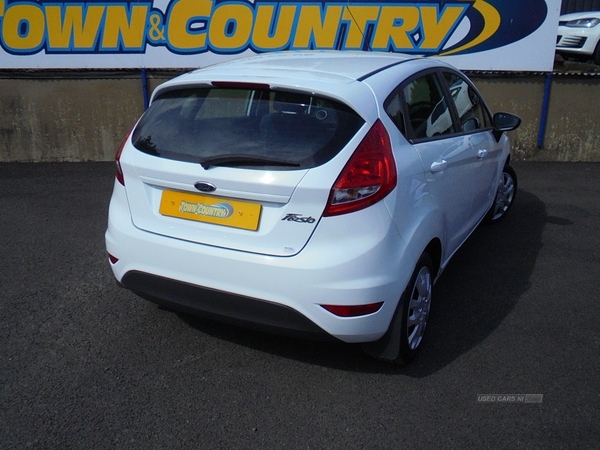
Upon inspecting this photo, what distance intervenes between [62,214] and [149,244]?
3.27 meters

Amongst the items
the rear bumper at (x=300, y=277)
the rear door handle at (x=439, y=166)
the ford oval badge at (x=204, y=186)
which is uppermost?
the ford oval badge at (x=204, y=186)

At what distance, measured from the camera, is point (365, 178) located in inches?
116

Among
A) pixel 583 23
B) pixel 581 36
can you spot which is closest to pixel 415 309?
pixel 581 36

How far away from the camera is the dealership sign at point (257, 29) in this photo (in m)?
8.11

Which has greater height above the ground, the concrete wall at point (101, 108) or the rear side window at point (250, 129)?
the rear side window at point (250, 129)

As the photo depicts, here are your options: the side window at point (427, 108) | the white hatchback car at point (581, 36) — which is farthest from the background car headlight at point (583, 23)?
the side window at point (427, 108)

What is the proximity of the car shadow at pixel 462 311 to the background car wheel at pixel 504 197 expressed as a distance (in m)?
0.09

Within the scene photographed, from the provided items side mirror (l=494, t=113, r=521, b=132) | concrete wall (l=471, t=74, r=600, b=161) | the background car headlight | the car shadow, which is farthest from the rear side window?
the background car headlight

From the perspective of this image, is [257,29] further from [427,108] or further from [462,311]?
[462,311]

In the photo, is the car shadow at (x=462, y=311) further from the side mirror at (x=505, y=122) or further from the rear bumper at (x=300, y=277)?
the side mirror at (x=505, y=122)

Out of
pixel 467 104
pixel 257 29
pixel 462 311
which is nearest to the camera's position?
pixel 462 311

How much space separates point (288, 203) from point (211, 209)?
42cm

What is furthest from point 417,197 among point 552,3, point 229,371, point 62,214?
point 552,3

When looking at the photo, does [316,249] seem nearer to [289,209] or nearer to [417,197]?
[289,209]
